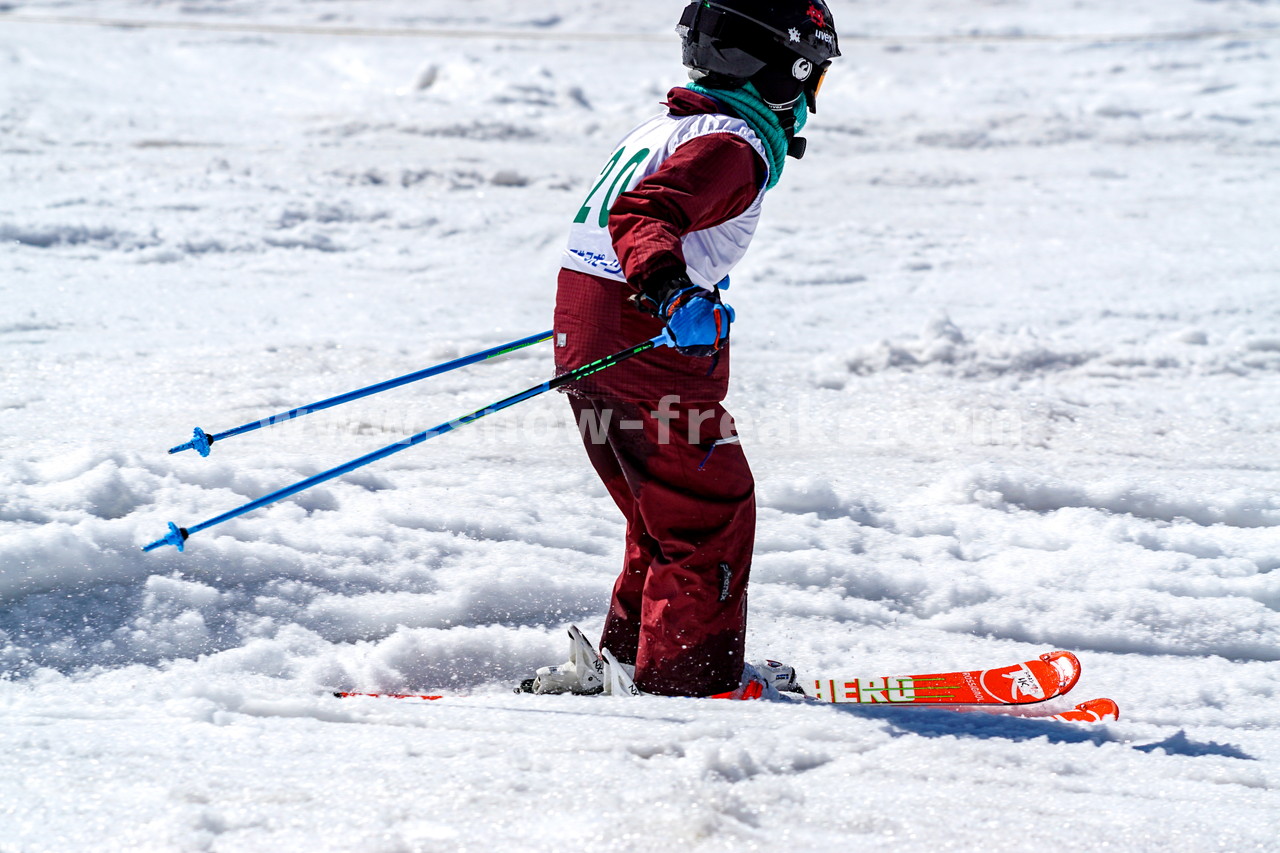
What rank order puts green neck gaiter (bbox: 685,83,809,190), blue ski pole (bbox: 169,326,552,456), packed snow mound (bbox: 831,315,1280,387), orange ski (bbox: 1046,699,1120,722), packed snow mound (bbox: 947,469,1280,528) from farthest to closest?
1. packed snow mound (bbox: 831,315,1280,387)
2. packed snow mound (bbox: 947,469,1280,528)
3. orange ski (bbox: 1046,699,1120,722)
4. green neck gaiter (bbox: 685,83,809,190)
5. blue ski pole (bbox: 169,326,552,456)

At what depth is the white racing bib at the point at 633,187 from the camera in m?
2.38

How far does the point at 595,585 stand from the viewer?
3307 mm

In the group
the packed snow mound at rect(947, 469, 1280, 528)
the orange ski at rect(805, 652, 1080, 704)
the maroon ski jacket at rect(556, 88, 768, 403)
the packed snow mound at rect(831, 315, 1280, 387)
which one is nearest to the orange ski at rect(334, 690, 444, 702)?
the maroon ski jacket at rect(556, 88, 768, 403)

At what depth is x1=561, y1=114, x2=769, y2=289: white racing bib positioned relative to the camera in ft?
7.80

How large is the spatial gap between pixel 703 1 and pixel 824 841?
1.80m

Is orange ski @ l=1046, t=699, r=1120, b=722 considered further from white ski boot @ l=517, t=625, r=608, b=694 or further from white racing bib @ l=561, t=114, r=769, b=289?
white racing bib @ l=561, t=114, r=769, b=289

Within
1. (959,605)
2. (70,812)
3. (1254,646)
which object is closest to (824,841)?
(70,812)

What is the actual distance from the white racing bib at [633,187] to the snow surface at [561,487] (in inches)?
39.6

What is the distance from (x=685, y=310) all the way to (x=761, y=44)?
0.76 m

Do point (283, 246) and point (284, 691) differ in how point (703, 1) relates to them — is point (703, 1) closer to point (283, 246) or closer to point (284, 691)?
point (284, 691)

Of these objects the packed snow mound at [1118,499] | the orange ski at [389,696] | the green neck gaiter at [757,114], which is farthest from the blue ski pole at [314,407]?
the packed snow mound at [1118,499]

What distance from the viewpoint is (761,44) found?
246 centimetres

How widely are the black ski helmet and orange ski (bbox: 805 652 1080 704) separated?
4.86 feet

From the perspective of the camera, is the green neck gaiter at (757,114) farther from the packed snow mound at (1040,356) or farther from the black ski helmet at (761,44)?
the packed snow mound at (1040,356)
